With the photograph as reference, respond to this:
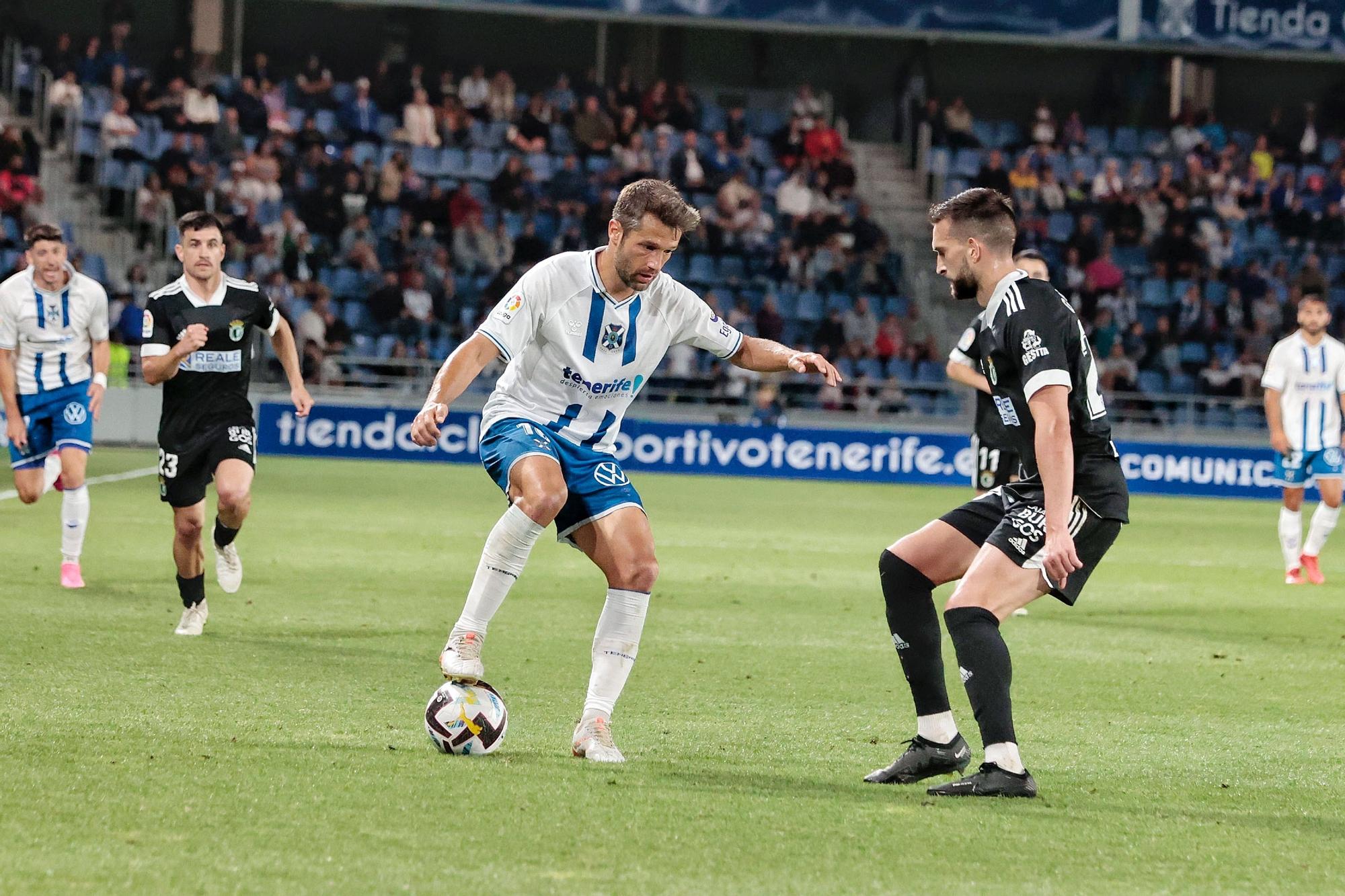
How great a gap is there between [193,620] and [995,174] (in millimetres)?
23175

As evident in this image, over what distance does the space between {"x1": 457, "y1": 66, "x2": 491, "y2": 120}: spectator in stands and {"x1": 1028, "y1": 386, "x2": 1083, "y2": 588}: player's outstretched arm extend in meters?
25.0

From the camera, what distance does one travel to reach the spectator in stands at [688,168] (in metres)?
28.4

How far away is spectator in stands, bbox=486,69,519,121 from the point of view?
95.4 ft

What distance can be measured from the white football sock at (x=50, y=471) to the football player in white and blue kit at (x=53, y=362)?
3.1 inches

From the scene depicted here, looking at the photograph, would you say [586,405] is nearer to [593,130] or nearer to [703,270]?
[703,270]

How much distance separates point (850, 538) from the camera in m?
15.5

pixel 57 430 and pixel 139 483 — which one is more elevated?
pixel 57 430

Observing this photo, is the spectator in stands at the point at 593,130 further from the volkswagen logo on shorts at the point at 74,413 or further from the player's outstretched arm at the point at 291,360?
the player's outstretched arm at the point at 291,360

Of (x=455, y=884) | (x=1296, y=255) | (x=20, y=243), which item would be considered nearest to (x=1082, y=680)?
(x=455, y=884)

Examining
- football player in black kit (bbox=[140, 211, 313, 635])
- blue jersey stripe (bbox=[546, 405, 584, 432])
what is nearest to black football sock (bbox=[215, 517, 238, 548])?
football player in black kit (bbox=[140, 211, 313, 635])

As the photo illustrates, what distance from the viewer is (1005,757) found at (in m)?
5.07

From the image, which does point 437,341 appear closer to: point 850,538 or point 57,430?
point 850,538

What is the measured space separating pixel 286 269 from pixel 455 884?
22.5 meters

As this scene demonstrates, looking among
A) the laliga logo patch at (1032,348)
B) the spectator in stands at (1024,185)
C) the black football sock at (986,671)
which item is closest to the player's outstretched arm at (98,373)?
the black football sock at (986,671)
